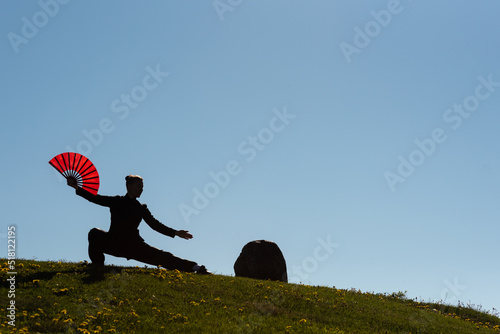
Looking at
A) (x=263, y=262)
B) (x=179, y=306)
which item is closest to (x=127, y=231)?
(x=179, y=306)

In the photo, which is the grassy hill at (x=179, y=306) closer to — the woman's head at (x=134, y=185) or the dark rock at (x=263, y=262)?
the woman's head at (x=134, y=185)

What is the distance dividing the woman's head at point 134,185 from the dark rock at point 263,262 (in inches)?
332

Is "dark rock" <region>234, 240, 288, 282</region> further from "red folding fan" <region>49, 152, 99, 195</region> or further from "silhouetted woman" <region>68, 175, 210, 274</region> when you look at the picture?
"red folding fan" <region>49, 152, 99, 195</region>

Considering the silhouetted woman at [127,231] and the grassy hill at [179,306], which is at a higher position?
the silhouetted woman at [127,231]

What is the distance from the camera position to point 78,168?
705 inches

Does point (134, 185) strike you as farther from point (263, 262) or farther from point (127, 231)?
point (263, 262)

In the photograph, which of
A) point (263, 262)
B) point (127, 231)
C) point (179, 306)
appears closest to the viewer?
point (179, 306)

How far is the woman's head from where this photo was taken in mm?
19422

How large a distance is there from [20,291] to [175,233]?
5.79m

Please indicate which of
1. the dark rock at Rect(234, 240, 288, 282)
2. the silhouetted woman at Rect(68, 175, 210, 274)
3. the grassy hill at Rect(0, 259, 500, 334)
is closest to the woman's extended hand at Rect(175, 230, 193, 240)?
the silhouetted woman at Rect(68, 175, 210, 274)

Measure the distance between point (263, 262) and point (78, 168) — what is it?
11229 millimetres

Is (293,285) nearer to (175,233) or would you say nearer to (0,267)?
(175,233)

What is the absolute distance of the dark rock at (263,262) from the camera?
2561 centimetres

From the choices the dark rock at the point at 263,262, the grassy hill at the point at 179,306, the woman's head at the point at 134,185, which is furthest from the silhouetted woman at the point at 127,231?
the dark rock at the point at 263,262
